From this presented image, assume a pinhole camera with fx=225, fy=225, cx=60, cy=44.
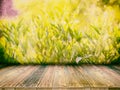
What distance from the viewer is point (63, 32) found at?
12.6ft

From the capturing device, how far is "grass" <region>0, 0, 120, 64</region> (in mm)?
3818

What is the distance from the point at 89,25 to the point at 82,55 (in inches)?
20.6

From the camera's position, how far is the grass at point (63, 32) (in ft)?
12.5

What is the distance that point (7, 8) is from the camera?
152 inches

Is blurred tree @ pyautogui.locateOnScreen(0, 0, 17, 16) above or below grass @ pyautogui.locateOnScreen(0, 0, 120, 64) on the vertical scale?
above

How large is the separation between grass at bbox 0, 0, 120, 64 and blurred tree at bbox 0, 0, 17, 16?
Answer: 0.09m

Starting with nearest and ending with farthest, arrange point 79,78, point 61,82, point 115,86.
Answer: point 115,86 < point 61,82 < point 79,78

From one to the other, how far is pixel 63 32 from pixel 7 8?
104cm

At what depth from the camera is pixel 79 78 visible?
8.53 ft

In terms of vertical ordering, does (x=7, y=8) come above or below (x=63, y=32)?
above

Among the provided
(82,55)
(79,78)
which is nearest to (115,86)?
(79,78)

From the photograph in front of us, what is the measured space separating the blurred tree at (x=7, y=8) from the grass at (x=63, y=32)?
95 mm

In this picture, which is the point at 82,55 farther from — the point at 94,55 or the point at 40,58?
the point at 40,58

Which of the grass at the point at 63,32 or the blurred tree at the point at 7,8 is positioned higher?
the blurred tree at the point at 7,8
